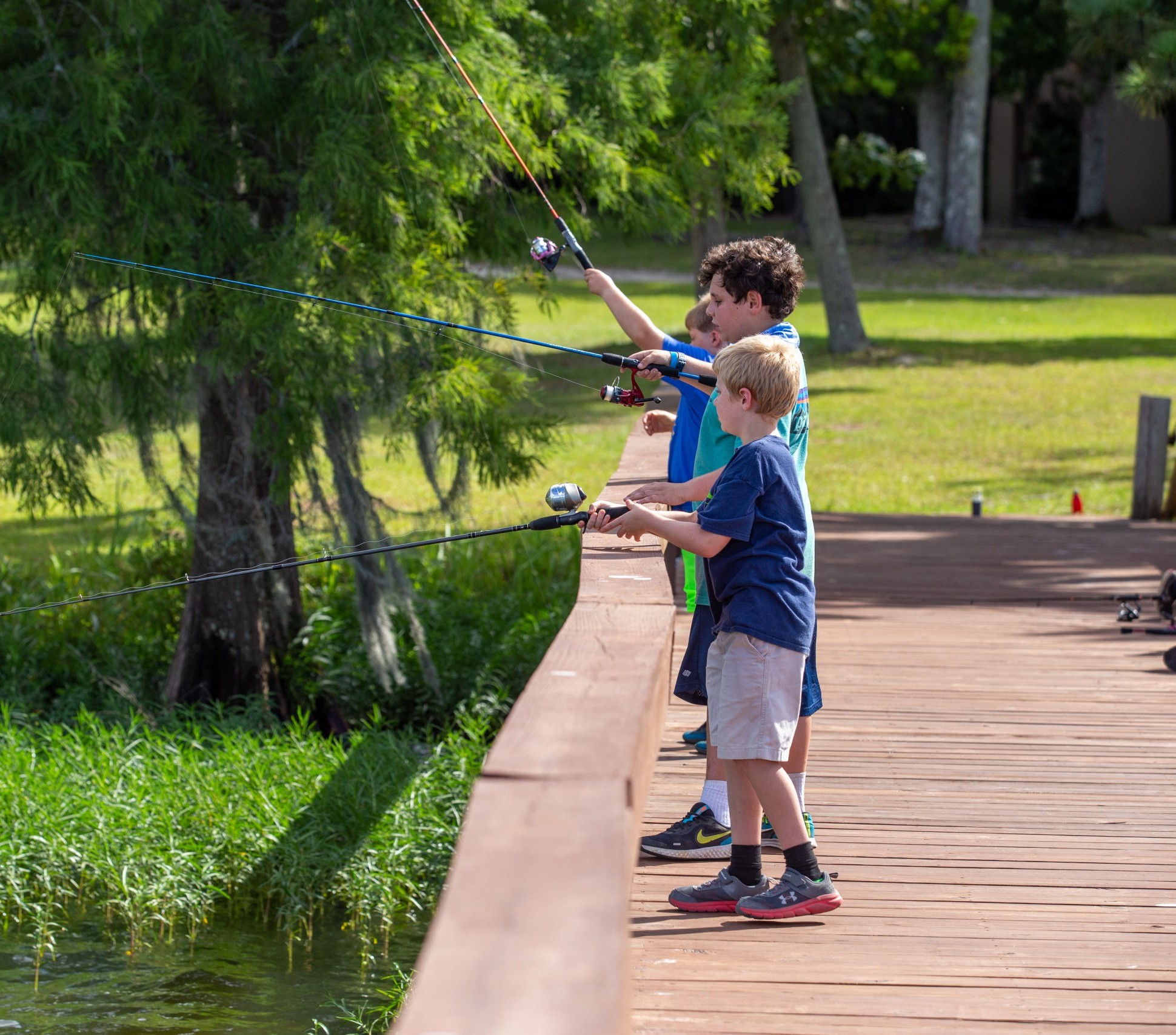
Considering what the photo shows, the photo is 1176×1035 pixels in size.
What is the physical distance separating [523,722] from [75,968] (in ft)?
12.4

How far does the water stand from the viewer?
5.02m

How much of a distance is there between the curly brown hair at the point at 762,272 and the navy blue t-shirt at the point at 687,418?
50 cm

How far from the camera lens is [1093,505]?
12.1 m

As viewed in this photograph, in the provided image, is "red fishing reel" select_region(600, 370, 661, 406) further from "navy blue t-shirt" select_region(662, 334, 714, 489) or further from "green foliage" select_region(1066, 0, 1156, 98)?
"green foliage" select_region(1066, 0, 1156, 98)

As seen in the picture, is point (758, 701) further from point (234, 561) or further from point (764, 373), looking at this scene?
point (234, 561)

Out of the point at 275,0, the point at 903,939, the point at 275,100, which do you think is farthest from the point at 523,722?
the point at 275,0

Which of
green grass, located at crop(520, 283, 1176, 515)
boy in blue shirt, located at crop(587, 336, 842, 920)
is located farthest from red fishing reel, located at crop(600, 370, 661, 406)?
green grass, located at crop(520, 283, 1176, 515)

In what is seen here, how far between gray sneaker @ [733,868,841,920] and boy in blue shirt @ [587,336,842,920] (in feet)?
0.48

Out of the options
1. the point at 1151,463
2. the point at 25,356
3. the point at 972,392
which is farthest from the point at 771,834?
the point at 972,392

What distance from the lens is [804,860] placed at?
3457mm

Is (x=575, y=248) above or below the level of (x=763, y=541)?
above

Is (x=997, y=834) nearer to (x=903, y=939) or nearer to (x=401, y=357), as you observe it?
(x=903, y=939)

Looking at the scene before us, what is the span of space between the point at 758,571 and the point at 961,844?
1.18m

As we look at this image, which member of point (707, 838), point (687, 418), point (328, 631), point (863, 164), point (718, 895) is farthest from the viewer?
point (863, 164)
